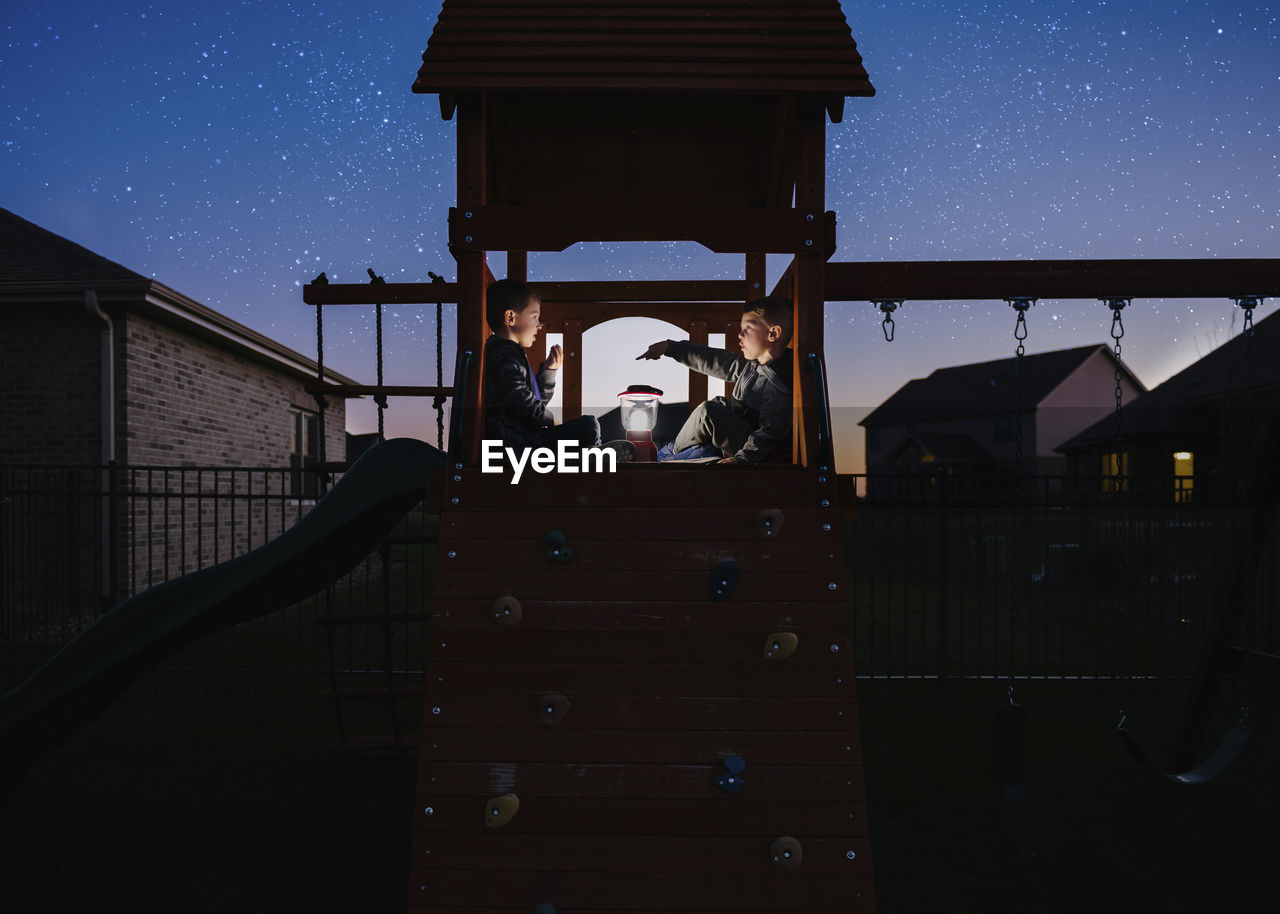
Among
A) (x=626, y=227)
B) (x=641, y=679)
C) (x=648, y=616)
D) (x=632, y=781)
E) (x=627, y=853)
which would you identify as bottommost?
(x=627, y=853)

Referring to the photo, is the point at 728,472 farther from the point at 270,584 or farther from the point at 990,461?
the point at 990,461

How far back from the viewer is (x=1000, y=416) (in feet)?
156

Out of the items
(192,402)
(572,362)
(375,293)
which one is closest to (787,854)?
(572,362)

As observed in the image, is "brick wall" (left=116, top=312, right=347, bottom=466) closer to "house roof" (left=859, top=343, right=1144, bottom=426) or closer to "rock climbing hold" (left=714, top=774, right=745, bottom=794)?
"rock climbing hold" (left=714, top=774, right=745, bottom=794)

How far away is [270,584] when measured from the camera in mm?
4156

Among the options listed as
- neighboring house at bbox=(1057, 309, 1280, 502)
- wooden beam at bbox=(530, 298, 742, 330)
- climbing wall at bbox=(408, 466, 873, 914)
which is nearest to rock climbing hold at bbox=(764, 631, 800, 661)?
climbing wall at bbox=(408, 466, 873, 914)

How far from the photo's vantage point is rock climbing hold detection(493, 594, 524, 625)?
345 centimetres

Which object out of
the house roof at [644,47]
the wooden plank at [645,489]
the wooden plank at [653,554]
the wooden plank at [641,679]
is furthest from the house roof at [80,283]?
the wooden plank at [641,679]

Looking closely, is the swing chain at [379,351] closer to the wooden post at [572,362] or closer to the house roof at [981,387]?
the wooden post at [572,362]

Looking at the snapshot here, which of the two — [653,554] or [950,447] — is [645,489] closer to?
[653,554]

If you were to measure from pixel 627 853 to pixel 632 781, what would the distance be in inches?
11.2

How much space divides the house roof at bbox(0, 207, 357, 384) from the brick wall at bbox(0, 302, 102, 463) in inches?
13.6

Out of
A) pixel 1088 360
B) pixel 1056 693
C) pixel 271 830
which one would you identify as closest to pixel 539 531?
pixel 271 830

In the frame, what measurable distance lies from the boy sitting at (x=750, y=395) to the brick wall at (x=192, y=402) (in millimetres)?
9607
